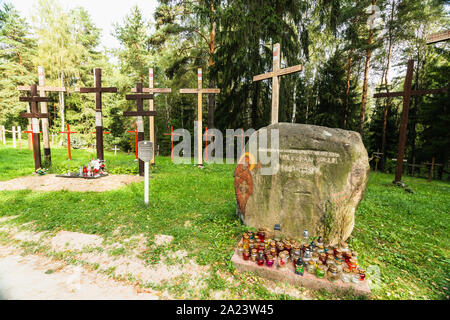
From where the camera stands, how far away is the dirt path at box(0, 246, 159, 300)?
2.82 meters

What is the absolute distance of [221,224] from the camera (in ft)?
15.6

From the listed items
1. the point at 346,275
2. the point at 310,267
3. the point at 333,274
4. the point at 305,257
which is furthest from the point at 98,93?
the point at 346,275

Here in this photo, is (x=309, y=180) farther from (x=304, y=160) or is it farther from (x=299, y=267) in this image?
(x=299, y=267)

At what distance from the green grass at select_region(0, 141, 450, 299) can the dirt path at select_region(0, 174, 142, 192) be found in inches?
21.6

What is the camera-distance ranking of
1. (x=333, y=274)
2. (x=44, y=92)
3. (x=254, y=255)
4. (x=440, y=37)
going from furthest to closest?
(x=44, y=92) → (x=440, y=37) → (x=254, y=255) → (x=333, y=274)

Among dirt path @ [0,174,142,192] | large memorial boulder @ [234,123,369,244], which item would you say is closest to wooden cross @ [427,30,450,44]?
large memorial boulder @ [234,123,369,244]

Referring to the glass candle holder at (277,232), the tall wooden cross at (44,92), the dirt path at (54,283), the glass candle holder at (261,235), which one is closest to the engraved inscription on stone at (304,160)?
the glass candle holder at (277,232)

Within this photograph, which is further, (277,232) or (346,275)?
(277,232)

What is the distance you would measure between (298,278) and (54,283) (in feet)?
11.5

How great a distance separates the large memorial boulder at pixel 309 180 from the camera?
12.7 feet

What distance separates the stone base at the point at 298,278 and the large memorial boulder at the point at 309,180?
38.8 inches

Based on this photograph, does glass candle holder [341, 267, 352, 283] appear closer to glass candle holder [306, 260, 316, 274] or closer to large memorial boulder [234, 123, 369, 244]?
glass candle holder [306, 260, 316, 274]

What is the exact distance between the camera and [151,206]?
5.73m
